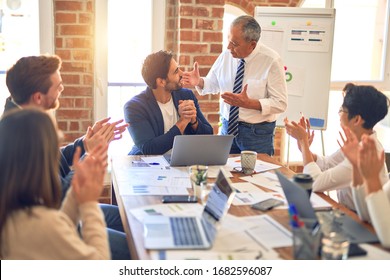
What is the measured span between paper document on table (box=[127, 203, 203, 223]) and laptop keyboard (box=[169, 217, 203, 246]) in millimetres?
75

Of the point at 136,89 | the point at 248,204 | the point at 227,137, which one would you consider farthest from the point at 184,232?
the point at 136,89

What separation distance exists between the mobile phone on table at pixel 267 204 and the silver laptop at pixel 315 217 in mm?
196

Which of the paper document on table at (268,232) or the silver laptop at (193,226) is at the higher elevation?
the silver laptop at (193,226)

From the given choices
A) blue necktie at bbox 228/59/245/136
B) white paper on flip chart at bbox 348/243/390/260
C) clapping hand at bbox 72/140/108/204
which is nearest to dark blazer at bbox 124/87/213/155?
blue necktie at bbox 228/59/245/136

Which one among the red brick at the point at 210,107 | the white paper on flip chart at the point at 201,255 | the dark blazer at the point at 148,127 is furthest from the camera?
the red brick at the point at 210,107

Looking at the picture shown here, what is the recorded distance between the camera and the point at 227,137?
2510 millimetres

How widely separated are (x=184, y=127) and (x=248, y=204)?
0.94m

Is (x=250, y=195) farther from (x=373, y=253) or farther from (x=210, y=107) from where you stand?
(x=210, y=107)

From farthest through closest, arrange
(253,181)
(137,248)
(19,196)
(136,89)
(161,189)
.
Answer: (136,89)
(253,181)
(161,189)
(137,248)
(19,196)

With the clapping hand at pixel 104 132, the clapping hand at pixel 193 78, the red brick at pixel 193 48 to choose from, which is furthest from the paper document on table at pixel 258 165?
the red brick at pixel 193 48

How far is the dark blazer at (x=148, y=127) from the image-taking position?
283cm

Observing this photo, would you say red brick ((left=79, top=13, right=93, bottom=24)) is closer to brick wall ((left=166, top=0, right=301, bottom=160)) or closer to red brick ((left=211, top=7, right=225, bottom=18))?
brick wall ((left=166, top=0, right=301, bottom=160))

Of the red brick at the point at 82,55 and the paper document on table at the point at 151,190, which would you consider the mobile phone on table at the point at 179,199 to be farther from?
the red brick at the point at 82,55
